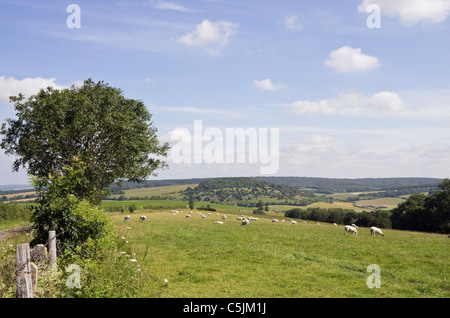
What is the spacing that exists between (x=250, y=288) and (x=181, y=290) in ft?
10.1

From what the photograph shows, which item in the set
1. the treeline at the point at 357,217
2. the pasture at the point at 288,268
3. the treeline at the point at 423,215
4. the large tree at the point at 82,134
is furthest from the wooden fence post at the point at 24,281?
the treeline at the point at 357,217

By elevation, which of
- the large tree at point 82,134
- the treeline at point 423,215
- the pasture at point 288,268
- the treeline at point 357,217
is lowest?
the treeline at point 357,217

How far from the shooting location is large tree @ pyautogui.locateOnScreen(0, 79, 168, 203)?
34094 mm

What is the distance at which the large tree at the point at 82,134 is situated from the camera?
112 ft

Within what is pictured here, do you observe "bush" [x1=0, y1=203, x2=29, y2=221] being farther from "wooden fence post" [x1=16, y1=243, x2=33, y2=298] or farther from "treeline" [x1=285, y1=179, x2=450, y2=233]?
"treeline" [x1=285, y1=179, x2=450, y2=233]

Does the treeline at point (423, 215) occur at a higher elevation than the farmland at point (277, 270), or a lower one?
lower

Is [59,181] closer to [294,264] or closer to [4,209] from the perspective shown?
[294,264]

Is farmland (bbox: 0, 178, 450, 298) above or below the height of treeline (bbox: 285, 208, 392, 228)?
above

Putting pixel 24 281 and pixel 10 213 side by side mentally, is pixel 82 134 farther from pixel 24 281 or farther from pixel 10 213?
pixel 10 213

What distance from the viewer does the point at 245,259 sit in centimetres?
2053

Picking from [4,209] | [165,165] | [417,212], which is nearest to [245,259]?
[165,165]

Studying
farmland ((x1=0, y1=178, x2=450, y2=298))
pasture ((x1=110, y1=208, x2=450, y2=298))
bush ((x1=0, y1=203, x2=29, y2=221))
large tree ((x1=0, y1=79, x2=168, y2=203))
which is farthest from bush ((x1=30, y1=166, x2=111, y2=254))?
bush ((x1=0, y1=203, x2=29, y2=221))

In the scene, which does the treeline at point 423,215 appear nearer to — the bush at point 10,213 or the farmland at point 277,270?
the farmland at point 277,270

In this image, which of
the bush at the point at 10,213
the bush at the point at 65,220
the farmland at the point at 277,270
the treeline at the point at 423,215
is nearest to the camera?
the farmland at the point at 277,270
